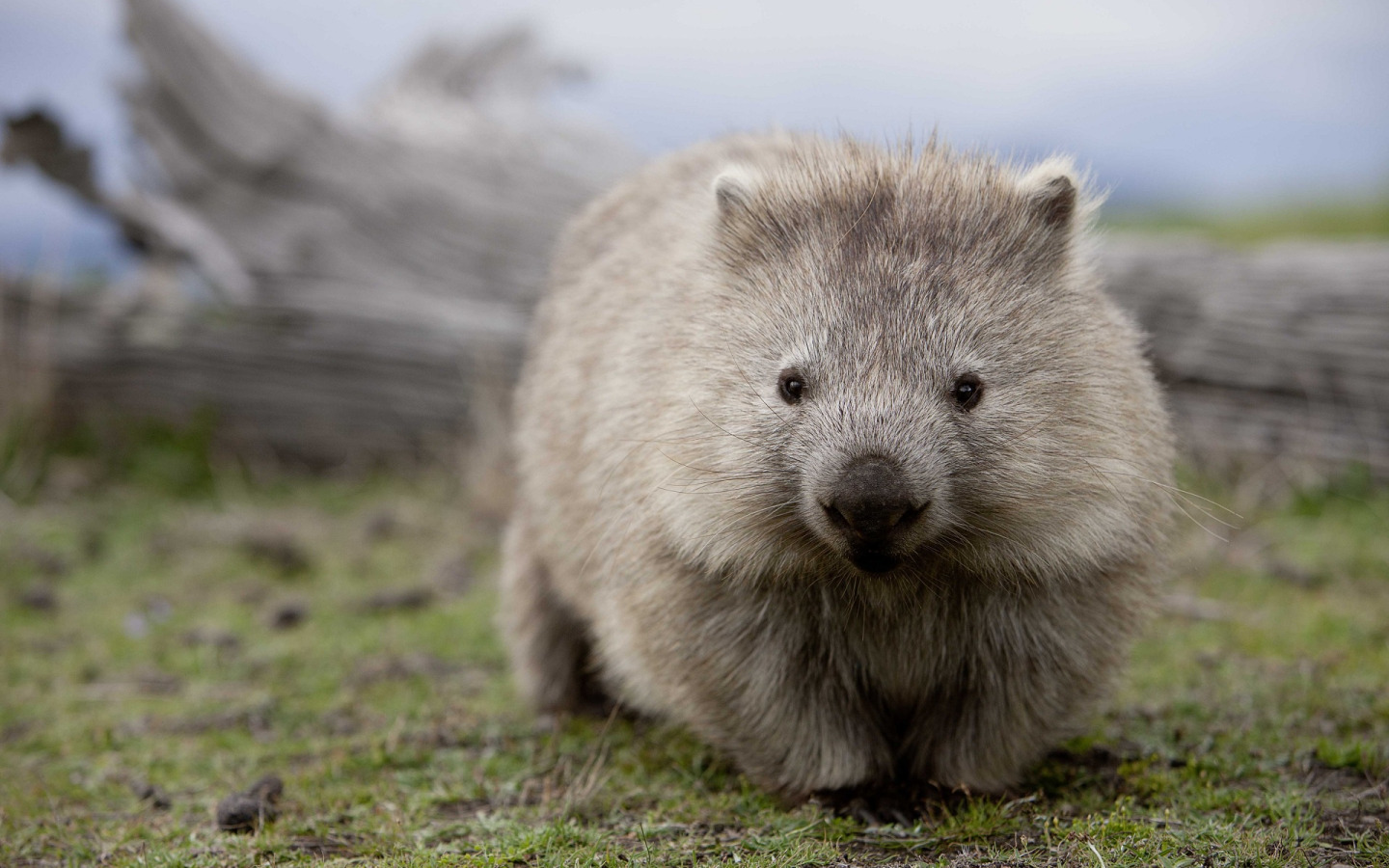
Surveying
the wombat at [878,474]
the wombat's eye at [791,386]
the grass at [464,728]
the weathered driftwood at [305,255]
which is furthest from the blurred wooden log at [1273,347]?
the wombat's eye at [791,386]

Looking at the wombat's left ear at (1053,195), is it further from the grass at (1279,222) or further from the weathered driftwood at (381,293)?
the grass at (1279,222)

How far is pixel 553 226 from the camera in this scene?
1116 cm

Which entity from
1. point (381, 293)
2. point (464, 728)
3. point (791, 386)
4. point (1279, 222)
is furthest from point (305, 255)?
point (1279, 222)

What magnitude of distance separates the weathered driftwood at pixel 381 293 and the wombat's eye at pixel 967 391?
551 centimetres

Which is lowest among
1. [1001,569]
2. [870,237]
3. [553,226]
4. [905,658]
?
[905,658]

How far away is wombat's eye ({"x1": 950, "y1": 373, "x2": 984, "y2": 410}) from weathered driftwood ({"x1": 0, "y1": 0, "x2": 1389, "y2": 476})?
5.51 meters

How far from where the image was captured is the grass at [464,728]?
13.0 feet

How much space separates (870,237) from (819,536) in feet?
3.36

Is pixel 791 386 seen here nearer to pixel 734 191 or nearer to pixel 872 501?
pixel 872 501

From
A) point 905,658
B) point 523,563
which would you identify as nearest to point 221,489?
point 523,563

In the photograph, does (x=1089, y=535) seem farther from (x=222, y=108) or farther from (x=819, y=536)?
(x=222, y=108)

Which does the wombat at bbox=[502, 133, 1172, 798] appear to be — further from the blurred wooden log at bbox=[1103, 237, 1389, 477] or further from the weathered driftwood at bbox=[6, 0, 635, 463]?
the weathered driftwood at bbox=[6, 0, 635, 463]

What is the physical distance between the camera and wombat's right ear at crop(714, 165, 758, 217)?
4.30m

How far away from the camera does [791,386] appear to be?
385 cm
